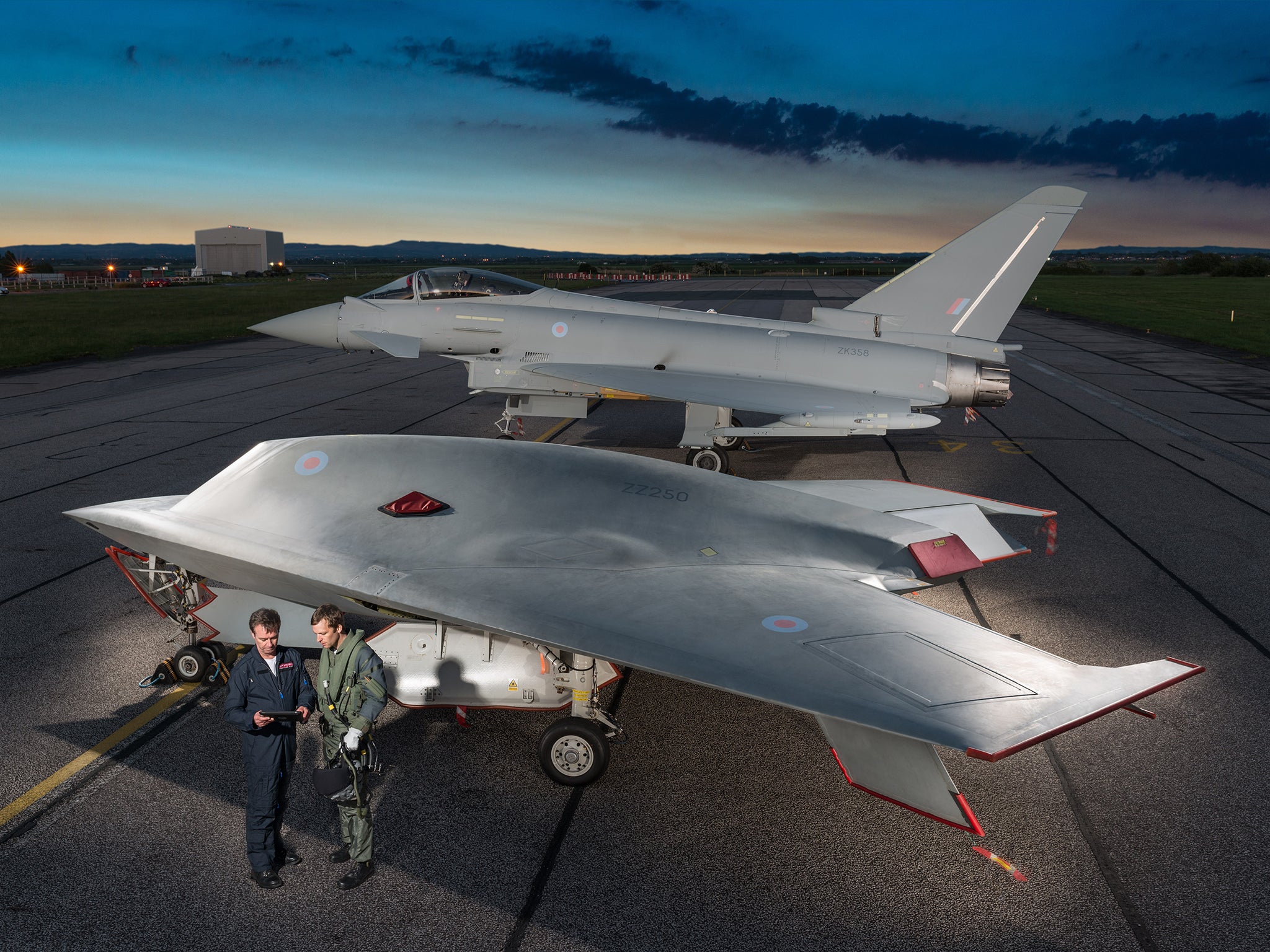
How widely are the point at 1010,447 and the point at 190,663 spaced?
16.1m

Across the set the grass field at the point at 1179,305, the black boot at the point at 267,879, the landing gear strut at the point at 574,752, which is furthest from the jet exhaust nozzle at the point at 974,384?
the grass field at the point at 1179,305

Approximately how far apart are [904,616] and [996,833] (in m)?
1.64

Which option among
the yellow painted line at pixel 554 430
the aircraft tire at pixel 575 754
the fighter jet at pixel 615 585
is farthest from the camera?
the yellow painted line at pixel 554 430

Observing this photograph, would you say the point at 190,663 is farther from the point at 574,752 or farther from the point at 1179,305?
Answer: the point at 1179,305

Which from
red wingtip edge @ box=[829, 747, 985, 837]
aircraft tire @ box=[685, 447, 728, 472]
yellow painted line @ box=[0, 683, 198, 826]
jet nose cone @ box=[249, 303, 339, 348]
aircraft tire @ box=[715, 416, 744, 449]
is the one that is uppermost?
jet nose cone @ box=[249, 303, 339, 348]

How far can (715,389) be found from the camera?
14539 mm

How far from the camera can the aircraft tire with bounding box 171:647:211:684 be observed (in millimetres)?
7379

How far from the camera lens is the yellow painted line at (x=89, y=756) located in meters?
5.81

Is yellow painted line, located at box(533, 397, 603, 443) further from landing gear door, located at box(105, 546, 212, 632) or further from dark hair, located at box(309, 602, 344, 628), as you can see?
dark hair, located at box(309, 602, 344, 628)

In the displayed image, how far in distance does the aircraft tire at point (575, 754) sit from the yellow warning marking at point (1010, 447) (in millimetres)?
13846

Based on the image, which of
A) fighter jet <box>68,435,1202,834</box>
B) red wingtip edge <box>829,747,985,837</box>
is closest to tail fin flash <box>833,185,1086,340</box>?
fighter jet <box>68,435,1202,834</box>

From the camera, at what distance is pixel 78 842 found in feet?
17.8

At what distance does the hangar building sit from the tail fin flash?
16891 centimetres

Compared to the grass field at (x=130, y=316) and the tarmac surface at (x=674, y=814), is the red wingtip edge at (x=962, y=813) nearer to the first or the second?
the tarmac surface at (x=674, y=814)
